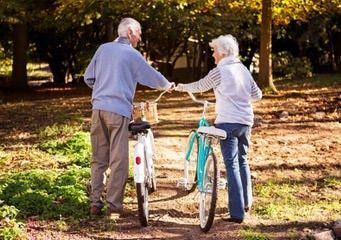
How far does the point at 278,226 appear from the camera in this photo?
20.4ft

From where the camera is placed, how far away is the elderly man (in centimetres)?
614

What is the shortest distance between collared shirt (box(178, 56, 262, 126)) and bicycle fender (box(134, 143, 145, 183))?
2.55 feet

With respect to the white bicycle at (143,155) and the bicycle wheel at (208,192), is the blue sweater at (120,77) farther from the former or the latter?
the bicycle wheel at (208,192)

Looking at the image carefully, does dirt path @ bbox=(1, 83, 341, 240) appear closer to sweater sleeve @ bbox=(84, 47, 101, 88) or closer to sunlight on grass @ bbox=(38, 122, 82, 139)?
sweater sleeve @ bbox=(84, 47, 101, 88)

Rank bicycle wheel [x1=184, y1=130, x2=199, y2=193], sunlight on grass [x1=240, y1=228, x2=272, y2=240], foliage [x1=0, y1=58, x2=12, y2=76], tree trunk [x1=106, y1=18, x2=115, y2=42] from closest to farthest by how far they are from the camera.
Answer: sunlight on grass [x1=240, y1=228, x2=272, y2=240], bicycle wheel [x1=184, y1=130, x2=199, y2=193], tree trunk [x1=106, y1=18, x2=115, y2=42], foliage [x1=0, y1=58, x2=12, y2=76]

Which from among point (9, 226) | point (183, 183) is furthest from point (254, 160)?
point (9, 226)

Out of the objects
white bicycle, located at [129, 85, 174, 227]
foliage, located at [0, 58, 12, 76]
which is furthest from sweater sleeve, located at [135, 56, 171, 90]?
foliage, located at [0, 58, 12, 76]

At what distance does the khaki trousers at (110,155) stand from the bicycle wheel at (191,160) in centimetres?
97

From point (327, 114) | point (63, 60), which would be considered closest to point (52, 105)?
point (327, 114)

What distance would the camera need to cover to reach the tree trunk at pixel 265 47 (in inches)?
736

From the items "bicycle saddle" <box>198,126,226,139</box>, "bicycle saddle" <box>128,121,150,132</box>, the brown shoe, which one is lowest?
the brown shoe

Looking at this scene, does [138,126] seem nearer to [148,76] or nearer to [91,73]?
[148,76]

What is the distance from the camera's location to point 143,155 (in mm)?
6195

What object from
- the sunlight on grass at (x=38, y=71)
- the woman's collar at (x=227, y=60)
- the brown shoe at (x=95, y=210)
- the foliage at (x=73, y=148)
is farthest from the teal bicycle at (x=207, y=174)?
the sunlight on grass at (x=38, y=71)
